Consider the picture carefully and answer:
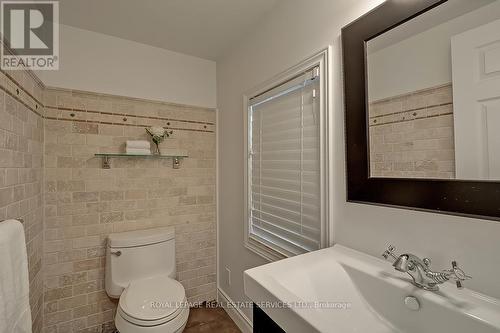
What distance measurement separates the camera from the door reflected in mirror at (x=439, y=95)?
0.63 meters

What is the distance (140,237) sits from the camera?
5.41ft

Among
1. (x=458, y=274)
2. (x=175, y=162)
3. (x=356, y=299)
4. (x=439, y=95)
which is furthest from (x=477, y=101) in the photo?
(x=175, y=162)

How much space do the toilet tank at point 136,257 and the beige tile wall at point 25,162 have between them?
39 cm

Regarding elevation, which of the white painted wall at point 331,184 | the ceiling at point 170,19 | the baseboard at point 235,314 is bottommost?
the baseboard at point 235,314

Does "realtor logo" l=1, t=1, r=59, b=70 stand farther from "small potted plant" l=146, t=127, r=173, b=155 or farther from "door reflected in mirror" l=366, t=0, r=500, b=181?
"door reflected in mirror" l=366, t=0, r=500, b=181

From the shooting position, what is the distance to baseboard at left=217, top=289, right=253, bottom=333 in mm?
1650

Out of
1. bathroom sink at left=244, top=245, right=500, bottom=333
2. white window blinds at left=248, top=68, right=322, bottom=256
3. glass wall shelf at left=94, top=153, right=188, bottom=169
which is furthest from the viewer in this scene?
glass wall shelf at left=94, top=153, right=188, bottom=169

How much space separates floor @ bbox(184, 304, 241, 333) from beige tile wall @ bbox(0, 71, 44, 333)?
1.01m

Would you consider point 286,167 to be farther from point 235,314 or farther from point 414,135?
point 235,314

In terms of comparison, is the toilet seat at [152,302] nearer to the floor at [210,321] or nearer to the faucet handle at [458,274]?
the floor at [210,321]

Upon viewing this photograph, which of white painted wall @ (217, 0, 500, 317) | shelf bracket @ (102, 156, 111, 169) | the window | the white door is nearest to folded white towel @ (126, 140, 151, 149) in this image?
shelf bracket @ (102, 156, 111, 169)

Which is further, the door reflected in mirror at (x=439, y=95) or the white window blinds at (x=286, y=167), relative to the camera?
the white window blinds at (x=286, y=167)

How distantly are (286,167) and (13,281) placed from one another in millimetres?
1284

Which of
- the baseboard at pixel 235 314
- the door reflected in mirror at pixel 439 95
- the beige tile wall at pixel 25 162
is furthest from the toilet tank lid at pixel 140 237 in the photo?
the door reflected in mirror at pixel 439 95
